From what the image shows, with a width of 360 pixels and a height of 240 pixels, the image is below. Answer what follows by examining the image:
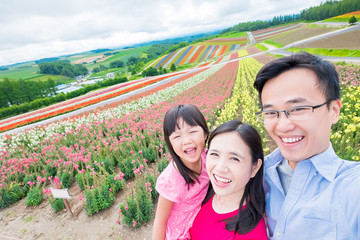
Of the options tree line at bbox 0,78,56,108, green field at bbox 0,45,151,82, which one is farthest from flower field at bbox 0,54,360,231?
green field at bbox 0,45,151,82

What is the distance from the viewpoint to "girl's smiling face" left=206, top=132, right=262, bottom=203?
56.5 inches

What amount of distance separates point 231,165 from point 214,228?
60 cm

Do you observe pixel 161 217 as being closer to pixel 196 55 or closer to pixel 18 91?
pixel 18 91

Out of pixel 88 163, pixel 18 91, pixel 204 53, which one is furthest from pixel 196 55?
pixel 88 163

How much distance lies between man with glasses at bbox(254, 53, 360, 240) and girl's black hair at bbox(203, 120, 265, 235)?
178mm

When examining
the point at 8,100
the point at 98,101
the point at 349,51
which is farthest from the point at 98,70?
the point at 349,51

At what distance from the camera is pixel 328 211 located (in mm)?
1066

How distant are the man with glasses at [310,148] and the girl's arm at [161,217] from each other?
100cm

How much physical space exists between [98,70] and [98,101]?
3280 inches

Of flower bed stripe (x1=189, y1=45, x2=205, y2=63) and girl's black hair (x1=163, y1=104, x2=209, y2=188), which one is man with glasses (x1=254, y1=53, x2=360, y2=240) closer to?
girl's black hair (x1=163, y1=104, x2=209, y2=188)

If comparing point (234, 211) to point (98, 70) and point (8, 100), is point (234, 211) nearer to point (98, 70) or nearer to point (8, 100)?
point (8, 100)

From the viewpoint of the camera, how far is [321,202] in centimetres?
109

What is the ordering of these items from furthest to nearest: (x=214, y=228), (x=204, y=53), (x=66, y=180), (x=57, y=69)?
(x=57, y=69)
(x=204, y=53)
(x=66, y=180)
(x=214, y=228)

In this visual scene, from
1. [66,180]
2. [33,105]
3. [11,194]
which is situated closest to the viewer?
[11,194]
